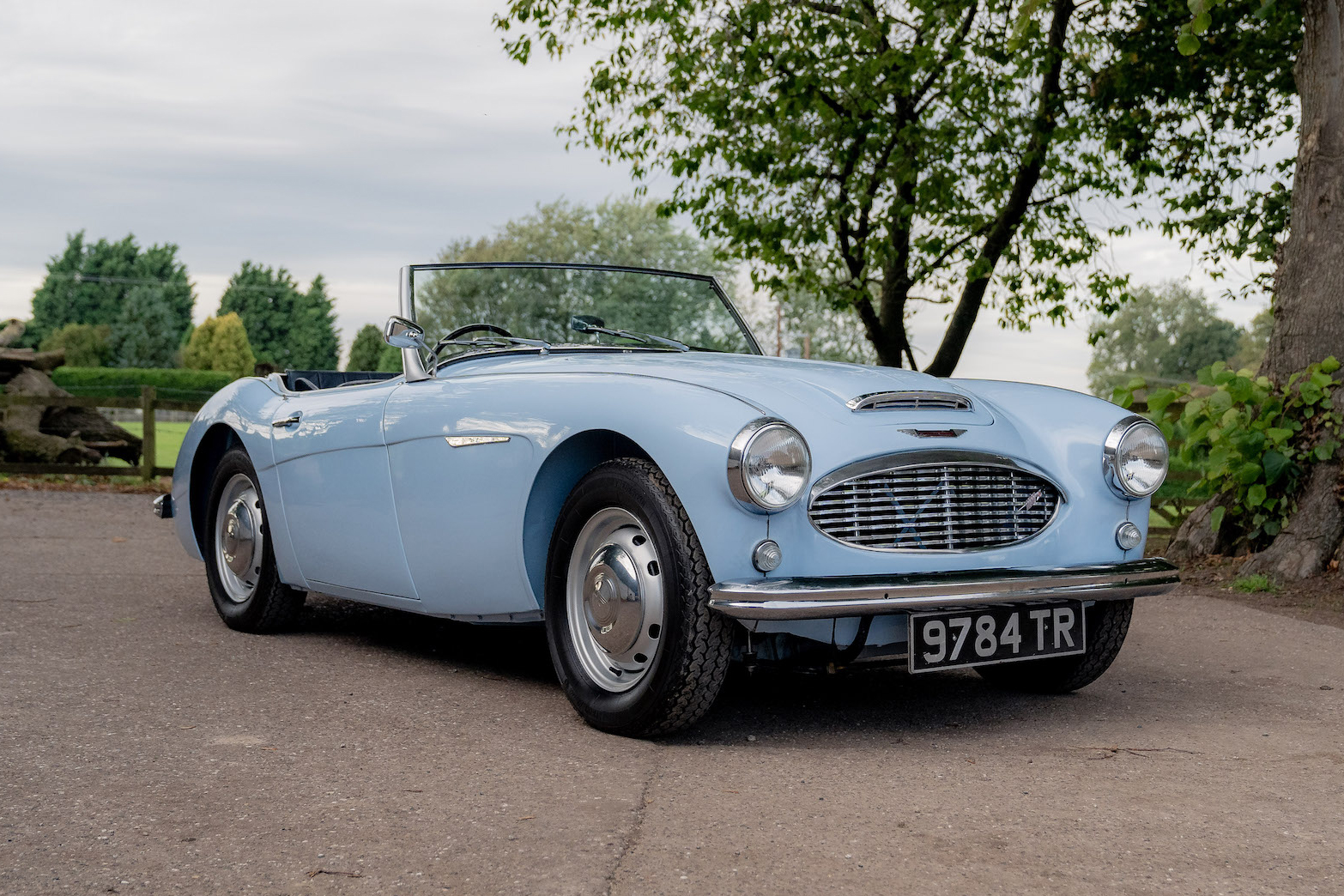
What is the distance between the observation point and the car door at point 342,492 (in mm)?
4414

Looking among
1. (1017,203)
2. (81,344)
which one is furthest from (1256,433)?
(81,344)

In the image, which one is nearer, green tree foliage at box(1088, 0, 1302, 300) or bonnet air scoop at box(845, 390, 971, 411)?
bonnet air scoop at box(845, 390, 971, 411)

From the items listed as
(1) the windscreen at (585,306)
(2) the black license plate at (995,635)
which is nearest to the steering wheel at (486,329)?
(1) the windscreen at (585,306)

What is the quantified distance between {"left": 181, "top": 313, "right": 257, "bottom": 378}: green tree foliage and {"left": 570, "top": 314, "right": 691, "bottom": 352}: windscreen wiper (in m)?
67.5

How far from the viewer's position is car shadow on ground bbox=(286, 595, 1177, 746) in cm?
376

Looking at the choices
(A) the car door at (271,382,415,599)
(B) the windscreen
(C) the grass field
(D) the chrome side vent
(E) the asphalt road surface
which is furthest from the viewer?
(C) the grass field

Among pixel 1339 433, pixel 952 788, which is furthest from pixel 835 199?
pixel 952 788

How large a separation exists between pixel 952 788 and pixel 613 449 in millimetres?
1342

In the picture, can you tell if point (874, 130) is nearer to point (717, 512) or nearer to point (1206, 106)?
point (1206, 106)

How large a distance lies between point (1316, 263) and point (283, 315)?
83146 millimetres

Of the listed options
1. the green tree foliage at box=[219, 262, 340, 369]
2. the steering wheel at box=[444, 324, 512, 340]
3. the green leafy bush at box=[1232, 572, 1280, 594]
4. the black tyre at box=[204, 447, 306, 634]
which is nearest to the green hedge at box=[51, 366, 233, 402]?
the green tree foliage at box=[219, 262, 340, 369]

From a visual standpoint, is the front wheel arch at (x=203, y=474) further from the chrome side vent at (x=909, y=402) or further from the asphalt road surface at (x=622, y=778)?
the chrome side vent at (x=909, y=402)

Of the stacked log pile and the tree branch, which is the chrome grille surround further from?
the stacked log pile

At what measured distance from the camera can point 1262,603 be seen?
269 inches
